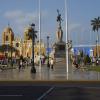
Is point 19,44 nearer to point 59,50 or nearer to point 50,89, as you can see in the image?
point 59,50

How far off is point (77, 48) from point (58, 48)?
33459 mm

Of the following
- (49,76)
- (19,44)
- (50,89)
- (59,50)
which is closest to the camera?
(50,89)

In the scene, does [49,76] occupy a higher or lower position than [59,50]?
lower

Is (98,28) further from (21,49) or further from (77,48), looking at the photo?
(21,49)

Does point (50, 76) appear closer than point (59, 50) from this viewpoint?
Yes

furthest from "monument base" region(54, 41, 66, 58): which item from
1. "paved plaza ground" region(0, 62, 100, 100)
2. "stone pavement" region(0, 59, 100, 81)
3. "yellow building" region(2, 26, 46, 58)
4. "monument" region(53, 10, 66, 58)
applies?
"yellow building" region(2, 26, 46, 58)

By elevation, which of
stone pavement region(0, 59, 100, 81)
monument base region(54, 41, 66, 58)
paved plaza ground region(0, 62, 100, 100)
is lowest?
stone pavement region(0, 59, 100, 81)

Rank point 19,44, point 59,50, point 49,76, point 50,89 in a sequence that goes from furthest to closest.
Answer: point 19,44 → point 59,50 → point 49,76 → point 50,89

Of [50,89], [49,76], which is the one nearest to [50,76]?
[49,76]

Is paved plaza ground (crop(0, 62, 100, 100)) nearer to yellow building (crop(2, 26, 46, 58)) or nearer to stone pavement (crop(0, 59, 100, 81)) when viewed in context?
stone pavement (crop(0, 59, 100, 81))

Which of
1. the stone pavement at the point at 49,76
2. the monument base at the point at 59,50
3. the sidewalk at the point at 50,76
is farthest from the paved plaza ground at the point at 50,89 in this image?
the monument base at the point at 59,50

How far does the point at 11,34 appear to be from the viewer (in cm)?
18612

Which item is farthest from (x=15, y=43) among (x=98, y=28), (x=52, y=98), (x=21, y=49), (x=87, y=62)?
(x=52, y=98)

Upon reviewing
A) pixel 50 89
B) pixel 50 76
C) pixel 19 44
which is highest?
pixel 19 44
